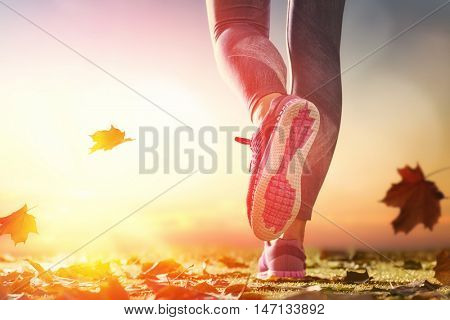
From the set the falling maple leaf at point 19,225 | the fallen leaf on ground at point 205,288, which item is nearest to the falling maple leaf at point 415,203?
the fallen leaf on ground at point 205,288

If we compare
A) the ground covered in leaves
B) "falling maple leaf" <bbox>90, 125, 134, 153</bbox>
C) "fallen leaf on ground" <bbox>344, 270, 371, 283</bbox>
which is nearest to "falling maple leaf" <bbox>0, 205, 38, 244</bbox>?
the ground covered in leaves

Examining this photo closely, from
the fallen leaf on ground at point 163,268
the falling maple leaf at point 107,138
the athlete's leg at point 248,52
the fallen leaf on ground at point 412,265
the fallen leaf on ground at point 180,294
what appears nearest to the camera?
the fallen leaf on ground at point 180,294

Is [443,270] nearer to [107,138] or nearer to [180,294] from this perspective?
[180,294]

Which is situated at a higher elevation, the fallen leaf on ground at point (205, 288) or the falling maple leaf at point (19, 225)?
the falling maple leaf at point (19, 225)

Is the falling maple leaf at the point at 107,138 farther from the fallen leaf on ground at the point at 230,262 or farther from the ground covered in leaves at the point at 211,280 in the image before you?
the fallen leaf on ground at the point at 230,262

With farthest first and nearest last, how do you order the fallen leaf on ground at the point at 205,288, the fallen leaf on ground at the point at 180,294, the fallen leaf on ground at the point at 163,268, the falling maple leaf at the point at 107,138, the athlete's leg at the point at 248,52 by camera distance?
the falling maple leaf at the point at 107,138 < the fallen leaf on ground at the point at 163,268 < the athlete's leg at the point at 248,52 < the fallen leaf on ground at the point at 205,288 < the fallen leaf on ground at the point at 180,294

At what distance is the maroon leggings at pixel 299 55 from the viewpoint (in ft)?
5.47

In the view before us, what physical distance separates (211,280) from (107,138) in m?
0.64

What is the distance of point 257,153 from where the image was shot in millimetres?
1572

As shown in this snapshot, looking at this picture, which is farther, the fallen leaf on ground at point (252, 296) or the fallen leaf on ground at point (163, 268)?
the fallen leaf on ground at point (163, 268)

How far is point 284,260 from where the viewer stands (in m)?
1.69

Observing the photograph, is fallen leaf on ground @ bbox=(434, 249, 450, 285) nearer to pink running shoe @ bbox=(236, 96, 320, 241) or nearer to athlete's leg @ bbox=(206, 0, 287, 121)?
pink running shoe @ bbox=(236, 96, 320, 241)

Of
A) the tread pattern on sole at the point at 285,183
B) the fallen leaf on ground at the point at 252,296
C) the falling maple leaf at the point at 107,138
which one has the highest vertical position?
the falling maple leaf at the point at 107,138

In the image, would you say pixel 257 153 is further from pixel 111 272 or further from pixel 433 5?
pixel 433 5
